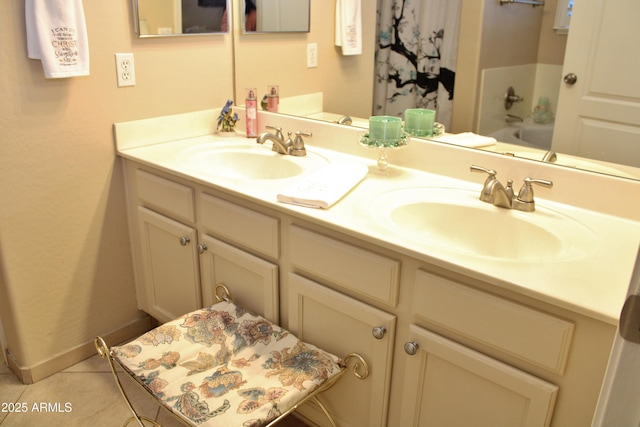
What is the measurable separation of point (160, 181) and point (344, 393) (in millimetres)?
949

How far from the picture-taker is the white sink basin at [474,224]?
1305 millimetres

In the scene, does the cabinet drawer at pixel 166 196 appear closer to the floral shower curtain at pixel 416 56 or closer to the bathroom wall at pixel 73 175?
the bathroom wall at pixel 73 175

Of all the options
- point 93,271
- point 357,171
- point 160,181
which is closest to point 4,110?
point 160,181

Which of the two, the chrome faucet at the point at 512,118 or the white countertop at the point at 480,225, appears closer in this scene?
the white countertop at the point at 480,225

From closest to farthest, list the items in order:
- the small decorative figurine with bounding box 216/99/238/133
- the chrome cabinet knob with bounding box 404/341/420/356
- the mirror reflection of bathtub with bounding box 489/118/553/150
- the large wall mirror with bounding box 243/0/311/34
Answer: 1. the chrome cabinet knob with bounding box 404/341/420/356
2. the mirror reflection of bathtub with bounding box 489/118/553/150
3. the large wall mirror with bounding box 243/0/311/34
4. the small decorative figurine with bounding box 216/99/238/133

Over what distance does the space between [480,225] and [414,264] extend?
317 millimetres

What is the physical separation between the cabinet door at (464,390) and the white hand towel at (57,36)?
132 centimetres

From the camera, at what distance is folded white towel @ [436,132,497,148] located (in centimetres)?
158

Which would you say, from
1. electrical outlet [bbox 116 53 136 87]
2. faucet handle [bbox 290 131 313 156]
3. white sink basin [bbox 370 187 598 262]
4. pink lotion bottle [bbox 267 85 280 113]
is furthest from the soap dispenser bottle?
electrical outlet [bbox 116 53 136 87]

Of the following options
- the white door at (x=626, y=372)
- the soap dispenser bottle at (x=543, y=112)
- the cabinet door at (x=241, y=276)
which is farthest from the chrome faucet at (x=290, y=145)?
the white door at (x=626, y=372)

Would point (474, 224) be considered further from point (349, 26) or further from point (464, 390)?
point (349, 26)

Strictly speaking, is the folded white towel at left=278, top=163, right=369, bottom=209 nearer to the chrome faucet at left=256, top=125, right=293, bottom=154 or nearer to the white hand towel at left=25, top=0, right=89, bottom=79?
the chrome faucet at left=256, top=125, right=293, bottom=154

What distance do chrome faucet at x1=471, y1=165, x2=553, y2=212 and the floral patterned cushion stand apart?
1.94ft

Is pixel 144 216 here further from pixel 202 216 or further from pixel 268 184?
pixel 268 184
